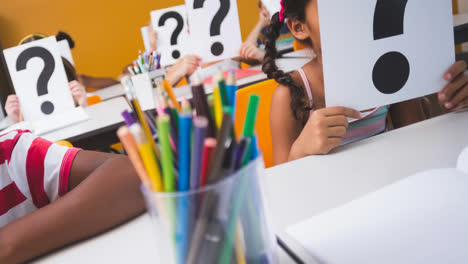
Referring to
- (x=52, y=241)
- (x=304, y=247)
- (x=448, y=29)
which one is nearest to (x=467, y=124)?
(x=448, y=29)

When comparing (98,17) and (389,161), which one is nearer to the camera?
(389,161)

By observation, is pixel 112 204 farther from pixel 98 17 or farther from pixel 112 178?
pixel 98 17

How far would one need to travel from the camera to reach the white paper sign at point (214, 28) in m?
1.73

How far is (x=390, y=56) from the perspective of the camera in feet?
2.32

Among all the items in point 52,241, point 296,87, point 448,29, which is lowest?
point 52,241

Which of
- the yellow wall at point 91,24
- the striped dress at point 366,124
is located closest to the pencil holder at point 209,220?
the striped dress at point 366,124

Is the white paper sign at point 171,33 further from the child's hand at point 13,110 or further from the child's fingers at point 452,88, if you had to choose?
the child's fingers at point 452,88

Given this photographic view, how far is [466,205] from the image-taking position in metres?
0.41

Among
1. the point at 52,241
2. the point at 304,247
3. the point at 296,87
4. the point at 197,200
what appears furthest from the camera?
the point at 296,87

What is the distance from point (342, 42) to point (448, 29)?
224 mm

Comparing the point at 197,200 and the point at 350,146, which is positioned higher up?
the point at 197,200

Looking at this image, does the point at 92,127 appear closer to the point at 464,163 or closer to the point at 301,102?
the point at 301,102

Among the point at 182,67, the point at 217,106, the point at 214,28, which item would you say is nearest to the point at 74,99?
the point at 182,67

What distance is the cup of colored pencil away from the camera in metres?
0.27
